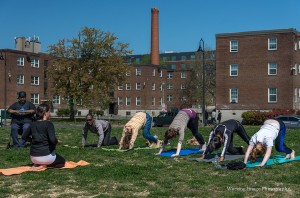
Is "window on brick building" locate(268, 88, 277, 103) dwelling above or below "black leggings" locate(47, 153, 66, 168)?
above

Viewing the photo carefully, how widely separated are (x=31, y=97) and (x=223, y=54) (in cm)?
3217

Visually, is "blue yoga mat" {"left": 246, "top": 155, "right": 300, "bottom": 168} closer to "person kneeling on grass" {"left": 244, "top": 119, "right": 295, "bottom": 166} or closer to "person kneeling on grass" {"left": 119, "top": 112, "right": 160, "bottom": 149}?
"person kneeling on grass" {"left": 244, "top": 119, "right": 295, "bottom": 166}

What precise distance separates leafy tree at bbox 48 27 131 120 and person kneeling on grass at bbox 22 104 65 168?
40.1 metres

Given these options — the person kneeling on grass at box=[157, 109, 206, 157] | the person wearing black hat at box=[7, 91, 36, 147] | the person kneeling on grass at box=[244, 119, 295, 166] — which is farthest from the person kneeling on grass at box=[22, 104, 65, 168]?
the person wearing black hat at box=[7, 91, 36, 147]

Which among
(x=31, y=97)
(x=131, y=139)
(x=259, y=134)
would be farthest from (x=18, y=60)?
(x=259, y=134)

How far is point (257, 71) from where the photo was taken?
2023 inches

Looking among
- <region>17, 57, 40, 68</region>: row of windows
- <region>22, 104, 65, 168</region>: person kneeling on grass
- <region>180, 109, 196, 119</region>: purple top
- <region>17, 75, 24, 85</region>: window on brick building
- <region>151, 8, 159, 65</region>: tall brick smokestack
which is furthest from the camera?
<region>151, 8, 159, 65</region>: tall brick smokestack

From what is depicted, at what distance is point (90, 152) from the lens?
13.9m

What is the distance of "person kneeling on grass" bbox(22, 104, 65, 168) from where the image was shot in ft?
33.8

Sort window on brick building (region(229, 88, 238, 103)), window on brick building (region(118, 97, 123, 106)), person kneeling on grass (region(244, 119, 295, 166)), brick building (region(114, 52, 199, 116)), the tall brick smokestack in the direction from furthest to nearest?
the tall brick smokestack < window on brick building (region(118, 97, 123, 106)) < brick building (region(114, 52, 199, 116)) < window on brick building (region(229, 88, 238, 103)) < person kneeling on grass (region(244, 119, 295, 166))

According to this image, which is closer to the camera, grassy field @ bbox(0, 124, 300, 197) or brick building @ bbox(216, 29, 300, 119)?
grassy field @ bbox(0, 124, 300, 197)

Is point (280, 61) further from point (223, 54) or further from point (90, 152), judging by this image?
point (90, 152)

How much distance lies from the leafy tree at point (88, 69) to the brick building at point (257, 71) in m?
11.4

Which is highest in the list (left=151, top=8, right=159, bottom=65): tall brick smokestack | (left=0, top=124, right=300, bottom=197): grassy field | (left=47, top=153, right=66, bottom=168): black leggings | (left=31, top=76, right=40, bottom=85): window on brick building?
(left=151, top=8, right=159, bottom=65): tall brick smokestack
